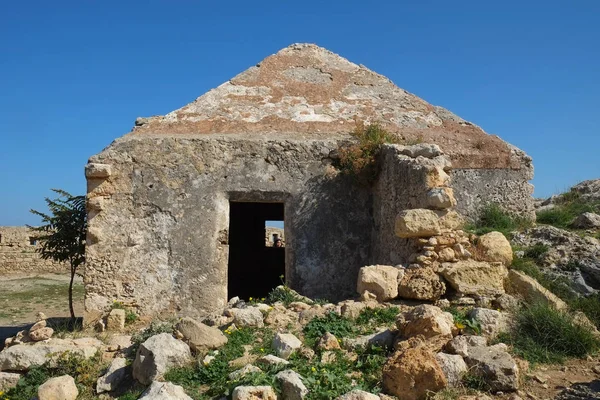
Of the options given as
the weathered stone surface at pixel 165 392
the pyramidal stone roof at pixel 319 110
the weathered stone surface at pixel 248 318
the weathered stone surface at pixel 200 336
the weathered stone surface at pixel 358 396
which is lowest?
the weathered stone surface at pixel 165 392

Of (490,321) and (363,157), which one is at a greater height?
(363,157)

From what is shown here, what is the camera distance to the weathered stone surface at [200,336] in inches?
190

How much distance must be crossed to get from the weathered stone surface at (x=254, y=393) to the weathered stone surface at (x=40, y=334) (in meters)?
3.39

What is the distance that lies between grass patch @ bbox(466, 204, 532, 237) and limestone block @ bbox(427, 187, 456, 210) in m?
1.00

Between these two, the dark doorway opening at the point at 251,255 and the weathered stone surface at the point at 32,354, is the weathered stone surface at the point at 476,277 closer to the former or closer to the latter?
the weathered stone surface at the point at 32,354

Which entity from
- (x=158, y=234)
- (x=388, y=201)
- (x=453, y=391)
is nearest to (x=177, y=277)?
(x=158, y=234)

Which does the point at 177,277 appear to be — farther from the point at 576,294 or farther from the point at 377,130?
the point at 576,294

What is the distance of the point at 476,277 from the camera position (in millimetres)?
5699

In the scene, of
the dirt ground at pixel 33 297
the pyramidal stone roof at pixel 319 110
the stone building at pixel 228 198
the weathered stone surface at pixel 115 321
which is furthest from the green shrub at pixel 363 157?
the dirt ground at pixel 33 297

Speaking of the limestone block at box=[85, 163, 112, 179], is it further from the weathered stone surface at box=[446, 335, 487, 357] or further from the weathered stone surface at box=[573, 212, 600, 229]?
the weathered stone surface at box=[573, 212, 600, 229]

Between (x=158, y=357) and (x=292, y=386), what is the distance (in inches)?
51.0

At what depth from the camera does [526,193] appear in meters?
7.79

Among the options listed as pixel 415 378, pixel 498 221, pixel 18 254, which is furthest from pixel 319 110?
pixel 18 254

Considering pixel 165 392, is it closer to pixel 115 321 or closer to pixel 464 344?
pixel 464 344
